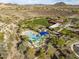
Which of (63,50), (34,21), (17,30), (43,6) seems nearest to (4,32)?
(17,30)

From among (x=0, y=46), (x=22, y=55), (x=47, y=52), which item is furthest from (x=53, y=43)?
(x=0, y=46)

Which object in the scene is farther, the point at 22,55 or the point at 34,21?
the point at 34,21

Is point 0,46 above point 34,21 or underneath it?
underneath

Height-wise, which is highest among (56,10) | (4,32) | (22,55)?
(56,10)

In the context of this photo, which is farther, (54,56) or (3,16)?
(3,16)

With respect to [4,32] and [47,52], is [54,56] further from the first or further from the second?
[4,32]

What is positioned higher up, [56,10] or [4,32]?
[56,10]

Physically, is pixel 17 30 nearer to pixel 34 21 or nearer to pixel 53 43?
pixel 34 21

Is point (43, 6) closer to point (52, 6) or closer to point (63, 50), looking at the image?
point (52, 6)
